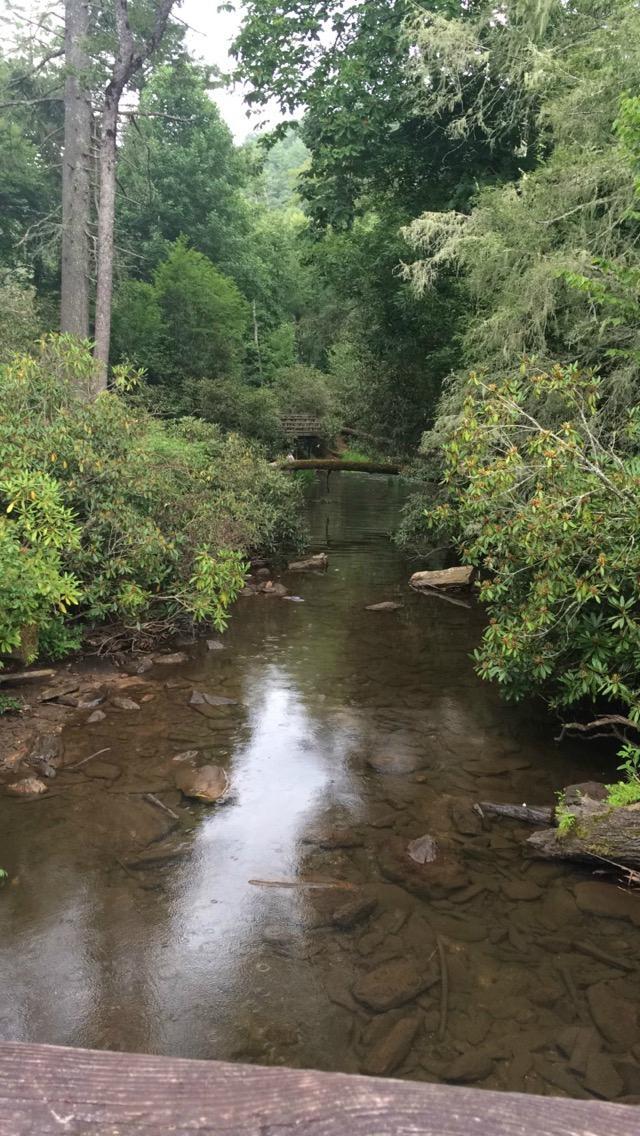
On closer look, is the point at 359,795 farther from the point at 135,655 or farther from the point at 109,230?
the point at 109,230

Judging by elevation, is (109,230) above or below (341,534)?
above

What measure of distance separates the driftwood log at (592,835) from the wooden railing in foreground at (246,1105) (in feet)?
16.1

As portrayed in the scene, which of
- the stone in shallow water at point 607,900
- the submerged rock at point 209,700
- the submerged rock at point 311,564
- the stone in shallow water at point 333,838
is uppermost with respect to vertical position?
the stone in shallow water at point 607,900

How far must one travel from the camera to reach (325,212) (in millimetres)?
18297

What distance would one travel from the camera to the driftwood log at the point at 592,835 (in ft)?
17.9

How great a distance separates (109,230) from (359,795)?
1611 centimetres

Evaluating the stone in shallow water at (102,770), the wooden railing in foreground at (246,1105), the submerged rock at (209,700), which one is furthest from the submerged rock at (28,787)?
the wooden railing in foreground at (246,1105)

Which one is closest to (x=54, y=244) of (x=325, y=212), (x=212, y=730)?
(x=325, y=212)

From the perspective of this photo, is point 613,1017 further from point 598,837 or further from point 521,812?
point 521,812

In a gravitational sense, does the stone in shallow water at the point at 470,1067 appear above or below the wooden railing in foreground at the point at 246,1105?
below

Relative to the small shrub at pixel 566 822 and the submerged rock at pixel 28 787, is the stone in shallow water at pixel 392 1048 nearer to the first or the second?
the small shrub at pixel 566 822

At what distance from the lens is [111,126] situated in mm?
17234

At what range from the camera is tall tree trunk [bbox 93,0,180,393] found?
16.7 m

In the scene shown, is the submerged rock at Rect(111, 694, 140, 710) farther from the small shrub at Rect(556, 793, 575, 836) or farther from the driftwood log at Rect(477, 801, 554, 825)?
the small shrub at Rect(556, 793, 575, 836)
